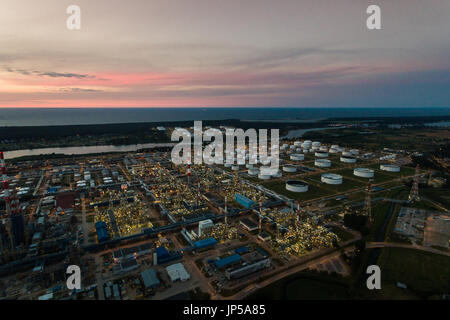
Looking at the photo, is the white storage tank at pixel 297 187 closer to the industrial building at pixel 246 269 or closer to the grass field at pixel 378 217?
the grass field at pixel 378 217

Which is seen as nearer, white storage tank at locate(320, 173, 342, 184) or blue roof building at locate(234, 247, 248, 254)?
blue roof building at locate(234, 247, 248, 254)

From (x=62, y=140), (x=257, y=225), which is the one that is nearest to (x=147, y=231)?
(x=257, y=225)

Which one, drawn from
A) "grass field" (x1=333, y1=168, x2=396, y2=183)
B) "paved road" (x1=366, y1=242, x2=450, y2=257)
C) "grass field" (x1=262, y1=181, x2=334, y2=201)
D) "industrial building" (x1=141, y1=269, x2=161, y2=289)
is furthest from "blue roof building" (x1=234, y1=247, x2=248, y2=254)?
"grass field" (x1=333, y1=168, x2=396, y2=183)

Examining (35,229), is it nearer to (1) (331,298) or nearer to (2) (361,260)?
(1) (331,298)

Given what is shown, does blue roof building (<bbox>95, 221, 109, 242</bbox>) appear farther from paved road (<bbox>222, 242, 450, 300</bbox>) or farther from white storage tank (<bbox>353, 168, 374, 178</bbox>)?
white storage tank (<bbox>353, 168, 374, 178</bbox>)

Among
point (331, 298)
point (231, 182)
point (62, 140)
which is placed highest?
point (62, 140)

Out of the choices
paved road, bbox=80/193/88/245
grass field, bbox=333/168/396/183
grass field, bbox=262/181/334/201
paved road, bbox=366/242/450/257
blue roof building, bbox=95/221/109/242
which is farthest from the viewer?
grass field, bbox=333/168/396/183
